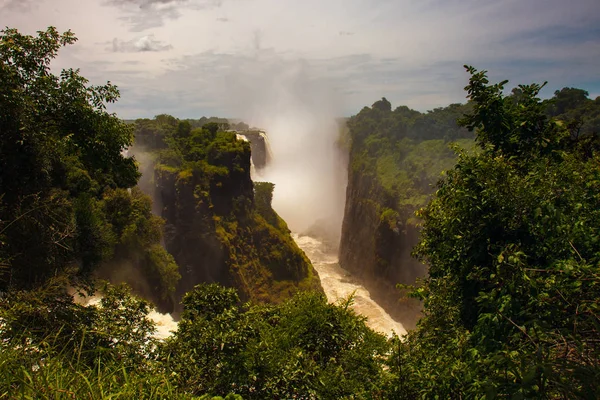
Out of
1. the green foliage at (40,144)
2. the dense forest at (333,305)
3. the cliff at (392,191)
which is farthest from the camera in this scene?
the cliff at (392,191)

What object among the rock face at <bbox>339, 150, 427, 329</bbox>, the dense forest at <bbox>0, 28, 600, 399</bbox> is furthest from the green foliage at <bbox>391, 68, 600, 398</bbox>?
the rock face at <bbox>339, 150, 427, 329</bbox>

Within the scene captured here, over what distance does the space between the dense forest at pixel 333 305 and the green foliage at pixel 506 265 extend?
0.04m

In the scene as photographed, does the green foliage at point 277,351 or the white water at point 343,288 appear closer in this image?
the green foliage at point 277,351

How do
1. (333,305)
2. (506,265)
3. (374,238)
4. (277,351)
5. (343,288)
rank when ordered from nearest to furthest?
1. (506,265)
2. (277,351)
3. (333,305)
4. (343,288)
5. (374,238)

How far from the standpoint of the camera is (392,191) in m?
49.1

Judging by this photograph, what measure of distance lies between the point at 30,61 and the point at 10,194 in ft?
12.1

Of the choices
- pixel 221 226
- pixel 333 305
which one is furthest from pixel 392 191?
pixel 333 305

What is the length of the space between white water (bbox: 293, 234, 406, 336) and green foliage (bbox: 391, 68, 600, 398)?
68.6 feet

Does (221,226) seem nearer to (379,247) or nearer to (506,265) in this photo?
(379,247)

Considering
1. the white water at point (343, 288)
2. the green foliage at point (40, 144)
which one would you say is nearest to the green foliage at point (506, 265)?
the green foliage at point (40, 144)

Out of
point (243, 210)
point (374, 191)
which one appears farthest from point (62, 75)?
point (374, 191)

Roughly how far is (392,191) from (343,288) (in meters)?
14.9

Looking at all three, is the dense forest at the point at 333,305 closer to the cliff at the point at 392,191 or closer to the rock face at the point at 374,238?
the rock face at the point at 374,238

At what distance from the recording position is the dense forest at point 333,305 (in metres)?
4.66
